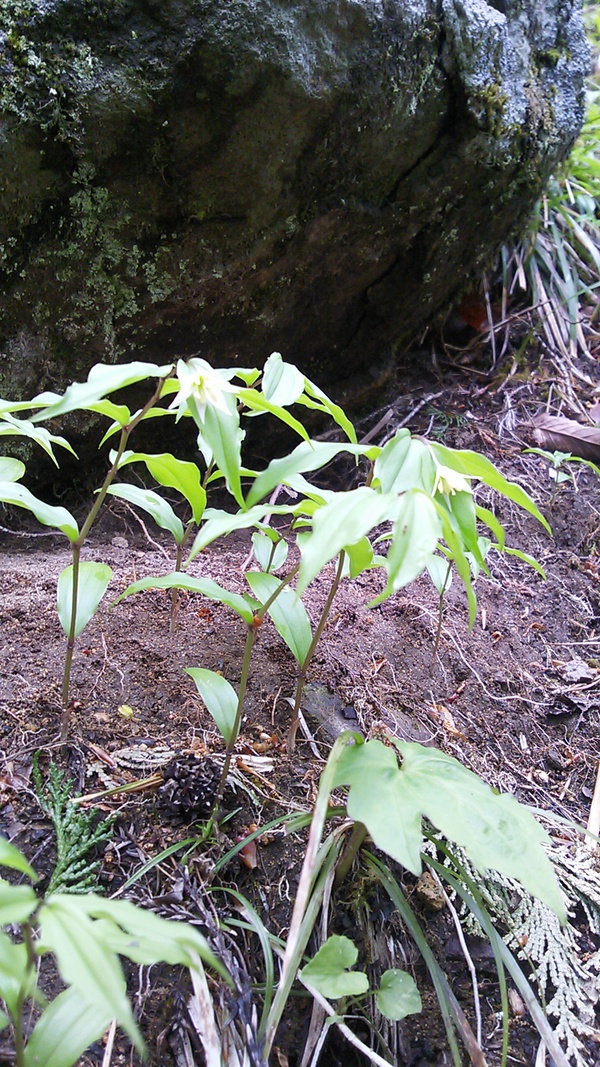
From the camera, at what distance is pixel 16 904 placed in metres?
0.60

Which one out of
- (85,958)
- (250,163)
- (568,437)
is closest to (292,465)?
(85,958)

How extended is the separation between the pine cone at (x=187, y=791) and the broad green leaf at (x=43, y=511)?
1.33ft

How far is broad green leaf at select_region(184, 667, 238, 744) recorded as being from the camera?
1027 mm

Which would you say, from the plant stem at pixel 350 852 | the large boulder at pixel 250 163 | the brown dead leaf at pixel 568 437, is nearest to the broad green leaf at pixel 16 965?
the plant stem at pixel 350 852

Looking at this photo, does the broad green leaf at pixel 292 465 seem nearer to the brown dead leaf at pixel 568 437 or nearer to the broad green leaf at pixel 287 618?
the broad green leaf at pixel 287 618

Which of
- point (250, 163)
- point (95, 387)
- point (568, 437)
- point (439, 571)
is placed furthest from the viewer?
point (568, 437)

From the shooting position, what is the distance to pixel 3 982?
682 millimetres

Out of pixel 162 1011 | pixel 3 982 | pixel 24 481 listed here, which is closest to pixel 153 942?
pixel 3 982

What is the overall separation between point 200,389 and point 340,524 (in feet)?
0.91

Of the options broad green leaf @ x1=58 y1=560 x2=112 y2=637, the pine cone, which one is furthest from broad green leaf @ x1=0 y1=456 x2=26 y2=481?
the pine cone

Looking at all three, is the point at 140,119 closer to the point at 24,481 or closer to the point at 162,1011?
the point at 24,481

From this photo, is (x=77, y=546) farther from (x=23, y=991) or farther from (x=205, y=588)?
(x=23, y=991)

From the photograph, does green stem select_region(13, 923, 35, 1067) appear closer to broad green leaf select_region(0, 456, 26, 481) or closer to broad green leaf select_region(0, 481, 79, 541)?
broad green leaf select_region(0, 481, 79, 541)

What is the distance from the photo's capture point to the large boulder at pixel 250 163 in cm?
155
